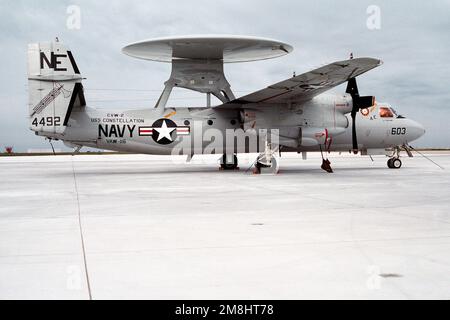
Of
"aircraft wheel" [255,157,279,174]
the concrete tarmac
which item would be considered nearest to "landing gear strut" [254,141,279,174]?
"aircraft wheel" [255,157,279,174]

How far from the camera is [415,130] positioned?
2330cm

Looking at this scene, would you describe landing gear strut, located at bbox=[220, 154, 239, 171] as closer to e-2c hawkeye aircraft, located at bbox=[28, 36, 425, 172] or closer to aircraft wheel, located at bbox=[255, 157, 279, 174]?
e-2c hawkeye aircraft, located at bbox=[28, 36, 425, 172]

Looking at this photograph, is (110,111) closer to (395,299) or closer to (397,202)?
(397,202)

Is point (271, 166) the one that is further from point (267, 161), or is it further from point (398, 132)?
point (398, 132)

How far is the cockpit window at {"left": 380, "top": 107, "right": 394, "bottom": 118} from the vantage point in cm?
2286

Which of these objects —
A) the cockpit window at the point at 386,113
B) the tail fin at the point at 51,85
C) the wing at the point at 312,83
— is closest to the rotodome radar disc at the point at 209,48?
the wing at the point at 312,83

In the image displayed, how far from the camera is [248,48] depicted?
1884 cm

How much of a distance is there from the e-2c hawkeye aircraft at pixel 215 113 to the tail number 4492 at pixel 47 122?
36mm

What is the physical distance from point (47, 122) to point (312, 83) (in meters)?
10.4

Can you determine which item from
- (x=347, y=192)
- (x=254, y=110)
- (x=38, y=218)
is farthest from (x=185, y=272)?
(x=254, y=110)

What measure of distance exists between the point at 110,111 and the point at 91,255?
1503 centimetres

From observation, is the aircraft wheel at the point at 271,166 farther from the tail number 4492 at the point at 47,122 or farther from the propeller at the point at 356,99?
the tail number 4492 at the point at 47,122

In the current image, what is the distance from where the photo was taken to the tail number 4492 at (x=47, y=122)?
1824 centimetres

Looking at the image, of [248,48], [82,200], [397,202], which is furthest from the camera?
[248,48]
